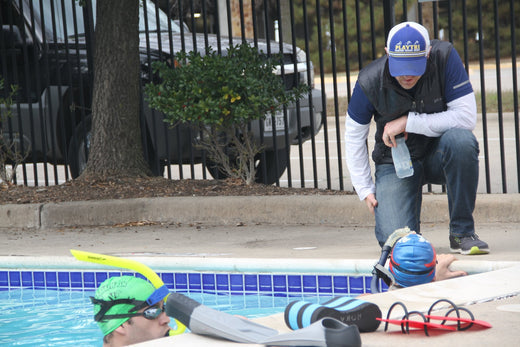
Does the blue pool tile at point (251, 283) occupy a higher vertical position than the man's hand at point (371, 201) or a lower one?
lower

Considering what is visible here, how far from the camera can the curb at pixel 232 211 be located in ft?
19.1

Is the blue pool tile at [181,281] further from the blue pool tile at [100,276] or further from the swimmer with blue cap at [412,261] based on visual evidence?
the swimmer with blue cap at [412,261]

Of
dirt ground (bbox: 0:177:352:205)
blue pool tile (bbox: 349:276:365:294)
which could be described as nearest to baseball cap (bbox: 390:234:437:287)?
blue pool tile (bbox: 349:276:365:294)

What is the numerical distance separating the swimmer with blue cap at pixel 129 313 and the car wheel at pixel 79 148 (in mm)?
4542

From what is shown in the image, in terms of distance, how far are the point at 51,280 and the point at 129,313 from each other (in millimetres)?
1871

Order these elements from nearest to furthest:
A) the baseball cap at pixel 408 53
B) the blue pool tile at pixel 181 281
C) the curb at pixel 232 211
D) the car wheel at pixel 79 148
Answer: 1. the baseball cap at pixel 408 53
2. the blue pool tile at pixel 181 281
3. the curb at pixel 232 211
4. the car wheel at pixel 79 148

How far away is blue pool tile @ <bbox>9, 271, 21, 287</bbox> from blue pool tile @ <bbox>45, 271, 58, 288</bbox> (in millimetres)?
178

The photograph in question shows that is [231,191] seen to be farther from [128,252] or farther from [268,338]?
[268,338]

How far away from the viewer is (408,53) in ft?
12.8

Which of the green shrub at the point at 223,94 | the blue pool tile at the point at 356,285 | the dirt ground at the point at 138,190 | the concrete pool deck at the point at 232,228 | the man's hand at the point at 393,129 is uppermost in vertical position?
the green shrub at the point at 223,94

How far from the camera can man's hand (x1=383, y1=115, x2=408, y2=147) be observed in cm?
414

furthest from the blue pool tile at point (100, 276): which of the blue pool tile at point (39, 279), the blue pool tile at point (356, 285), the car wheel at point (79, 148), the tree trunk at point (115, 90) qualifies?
the car wheel at point (79, 148)

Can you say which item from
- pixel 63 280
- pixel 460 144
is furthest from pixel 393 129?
pixel 63 280

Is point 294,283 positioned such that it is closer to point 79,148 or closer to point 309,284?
point 309,284
